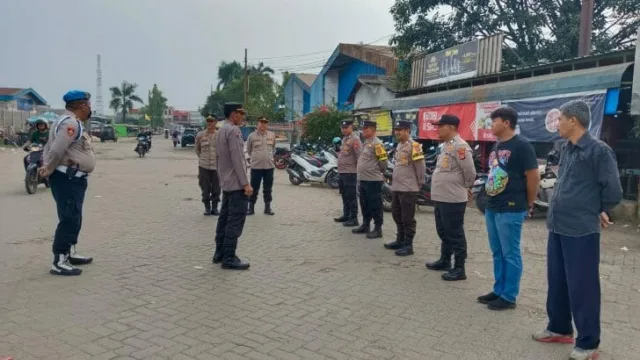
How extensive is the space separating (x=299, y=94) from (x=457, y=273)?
33150 millimetres

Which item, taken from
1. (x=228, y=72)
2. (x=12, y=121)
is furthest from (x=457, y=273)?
(x=228, y=72)

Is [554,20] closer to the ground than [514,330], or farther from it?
farther from it

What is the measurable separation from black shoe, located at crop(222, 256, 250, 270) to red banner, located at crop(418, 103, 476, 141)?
651 cm

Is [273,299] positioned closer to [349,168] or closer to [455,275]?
[455,275]

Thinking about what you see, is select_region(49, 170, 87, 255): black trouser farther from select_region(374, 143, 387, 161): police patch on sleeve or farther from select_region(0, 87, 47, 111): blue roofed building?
select_region(0, 87, 47, 111): blue roofed building

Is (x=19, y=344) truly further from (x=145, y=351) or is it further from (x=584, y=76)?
(x=584, y=76)

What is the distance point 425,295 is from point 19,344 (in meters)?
3.17

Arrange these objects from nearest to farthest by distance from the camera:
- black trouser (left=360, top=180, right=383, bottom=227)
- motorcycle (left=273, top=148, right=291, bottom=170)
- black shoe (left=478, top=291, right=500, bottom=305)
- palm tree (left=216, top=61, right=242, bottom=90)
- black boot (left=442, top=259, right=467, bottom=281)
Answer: black shoe (left=478, top=291, right=500, bottom=305) < black boot (left=442, top=259, right=467, bottom=281) < black trouser (left=360, top=180, right=383, bottom=227) < motorcycle (left=273, top=148, right=291, bottom=170) < palm tree (left=216, top=61, right=242, bottom=90)

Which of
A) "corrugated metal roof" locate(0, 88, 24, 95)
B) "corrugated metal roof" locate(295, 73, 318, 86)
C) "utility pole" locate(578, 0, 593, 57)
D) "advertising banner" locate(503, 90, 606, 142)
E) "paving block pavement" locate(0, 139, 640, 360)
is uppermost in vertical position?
"corrugated metal roof" locate(295, 73, 318, 86)

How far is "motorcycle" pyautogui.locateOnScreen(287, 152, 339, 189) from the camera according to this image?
518 inches

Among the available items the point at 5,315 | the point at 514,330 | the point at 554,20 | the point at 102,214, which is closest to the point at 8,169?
the point at 102,214

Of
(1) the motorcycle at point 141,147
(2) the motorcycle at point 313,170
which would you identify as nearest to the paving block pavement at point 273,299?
(2) the motorcycle at point 313,170

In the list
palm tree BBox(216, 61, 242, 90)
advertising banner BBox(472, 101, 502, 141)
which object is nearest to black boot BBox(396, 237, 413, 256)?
advertising banner BBox(472, 101, 502, 141)

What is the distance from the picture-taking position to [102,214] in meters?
8.47
